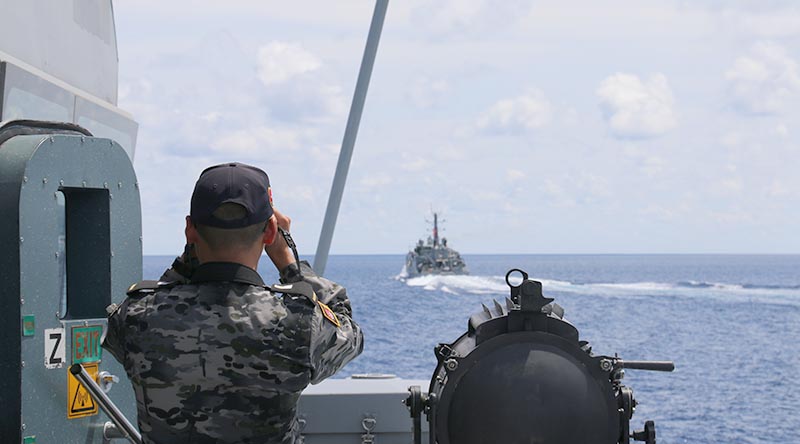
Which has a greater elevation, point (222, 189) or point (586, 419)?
point (222, 189)

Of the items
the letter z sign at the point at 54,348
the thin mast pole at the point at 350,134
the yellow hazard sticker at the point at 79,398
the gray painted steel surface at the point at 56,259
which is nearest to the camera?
the gray painted steel surface at the point at 56,259

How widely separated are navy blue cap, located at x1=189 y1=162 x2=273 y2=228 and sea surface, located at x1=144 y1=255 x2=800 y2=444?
22.1 m

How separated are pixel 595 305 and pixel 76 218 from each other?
75.5 metres

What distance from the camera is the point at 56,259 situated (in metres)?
3.91

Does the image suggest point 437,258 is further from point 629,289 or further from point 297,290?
point 297,290

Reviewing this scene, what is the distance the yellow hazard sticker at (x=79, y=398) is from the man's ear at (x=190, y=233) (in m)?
1.41

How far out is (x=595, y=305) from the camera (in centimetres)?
7806

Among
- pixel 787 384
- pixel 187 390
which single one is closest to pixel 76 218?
pixel 187 390

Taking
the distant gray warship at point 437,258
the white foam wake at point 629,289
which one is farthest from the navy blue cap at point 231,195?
the distant gray warship at point 437,258

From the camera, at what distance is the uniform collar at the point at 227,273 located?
9.08ft

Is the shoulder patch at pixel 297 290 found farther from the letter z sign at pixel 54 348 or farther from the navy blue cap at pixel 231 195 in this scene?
the letter z sign at pixel 54 348

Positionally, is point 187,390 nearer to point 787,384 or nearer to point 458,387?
point 458,387

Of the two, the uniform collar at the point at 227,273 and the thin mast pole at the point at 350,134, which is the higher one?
the thin mast pole at the point at 350,134

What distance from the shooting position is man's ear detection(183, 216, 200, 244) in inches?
110
